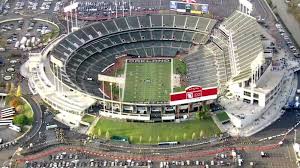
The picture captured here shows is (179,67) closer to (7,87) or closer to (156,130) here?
(156,130)

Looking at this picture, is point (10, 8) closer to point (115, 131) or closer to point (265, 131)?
point (115, 131)

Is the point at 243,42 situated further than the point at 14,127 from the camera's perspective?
Yes

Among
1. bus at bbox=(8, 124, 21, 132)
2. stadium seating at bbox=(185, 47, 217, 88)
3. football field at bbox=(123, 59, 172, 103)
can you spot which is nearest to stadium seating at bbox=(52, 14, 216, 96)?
stadium seating at bbox=(185, 47, 217, 88)

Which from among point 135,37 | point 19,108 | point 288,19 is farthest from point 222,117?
point 288,19

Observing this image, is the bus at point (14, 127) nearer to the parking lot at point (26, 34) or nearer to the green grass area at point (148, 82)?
the green grass area at point (148, 82)

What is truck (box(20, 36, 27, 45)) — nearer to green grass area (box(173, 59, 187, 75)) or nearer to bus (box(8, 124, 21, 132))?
green grass area (box(173, 59, 187, 75))

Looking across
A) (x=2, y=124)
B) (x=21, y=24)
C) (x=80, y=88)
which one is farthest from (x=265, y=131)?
(x=21, y=24)

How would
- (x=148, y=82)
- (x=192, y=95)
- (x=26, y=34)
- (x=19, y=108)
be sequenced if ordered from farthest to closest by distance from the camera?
(x=26, y=34) → (x=148, y=82) → (x=19, y=108) → (x=192, y=95)
